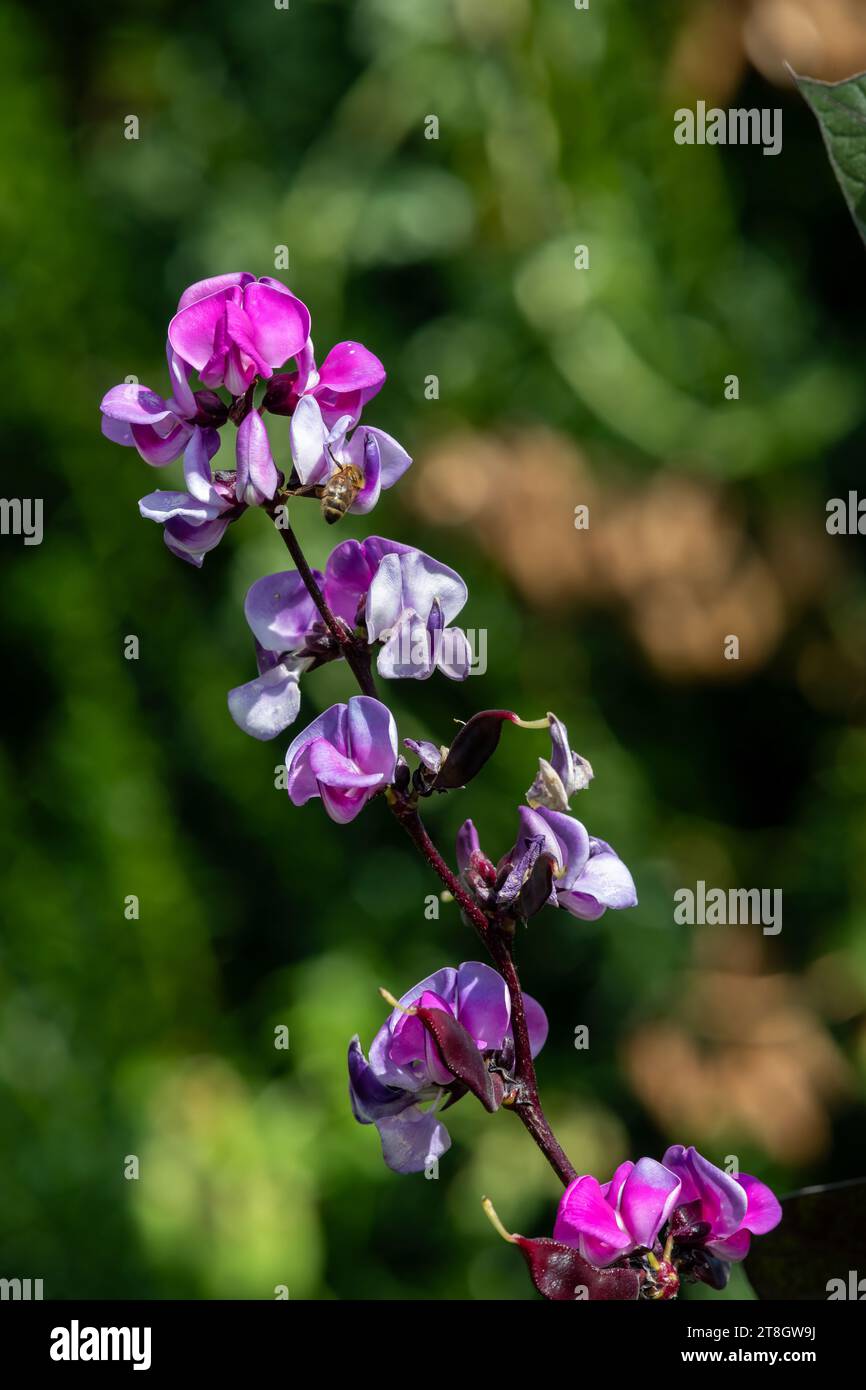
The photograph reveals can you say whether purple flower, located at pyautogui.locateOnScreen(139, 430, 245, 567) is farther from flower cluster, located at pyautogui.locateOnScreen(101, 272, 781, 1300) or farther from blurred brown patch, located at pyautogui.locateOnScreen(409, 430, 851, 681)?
blurred brown patch, located at pyautogui.locateOnScreen(409, 430, 851, 681)

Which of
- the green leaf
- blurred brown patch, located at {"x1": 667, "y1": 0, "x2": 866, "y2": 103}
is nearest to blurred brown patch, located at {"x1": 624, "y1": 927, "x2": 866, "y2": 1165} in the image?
blurred brown patch, located at {"x1": 667, "y1": 0, "x2": 866, "y2": 103}

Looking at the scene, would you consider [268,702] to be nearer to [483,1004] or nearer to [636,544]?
[483,1004]

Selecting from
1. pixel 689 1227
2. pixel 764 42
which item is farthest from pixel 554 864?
pixel 764 42

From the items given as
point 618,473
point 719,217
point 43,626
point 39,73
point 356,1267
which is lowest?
point 356,1267

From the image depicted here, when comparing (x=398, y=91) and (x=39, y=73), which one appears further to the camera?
(x=39, y=73)

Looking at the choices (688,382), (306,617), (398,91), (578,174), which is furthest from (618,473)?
(306,617)

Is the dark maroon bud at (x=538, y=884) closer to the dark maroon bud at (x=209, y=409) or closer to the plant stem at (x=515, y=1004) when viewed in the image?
the plant stem at (x=515, y=1004)
